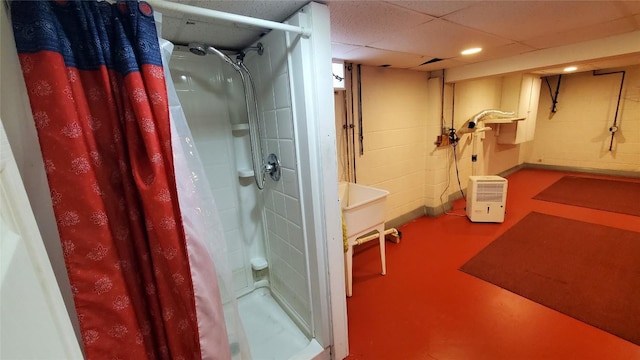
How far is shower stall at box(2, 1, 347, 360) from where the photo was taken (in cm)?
118

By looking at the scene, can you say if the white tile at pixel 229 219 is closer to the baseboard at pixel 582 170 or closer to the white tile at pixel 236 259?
the white tile at pixel 236 259

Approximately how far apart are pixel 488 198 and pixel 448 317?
186 centimetres

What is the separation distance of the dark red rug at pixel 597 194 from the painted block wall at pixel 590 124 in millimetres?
647

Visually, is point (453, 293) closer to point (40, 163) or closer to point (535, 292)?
point (535, 292)

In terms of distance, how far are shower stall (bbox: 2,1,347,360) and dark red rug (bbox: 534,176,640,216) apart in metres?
3.99

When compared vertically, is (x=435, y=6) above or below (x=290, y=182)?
above

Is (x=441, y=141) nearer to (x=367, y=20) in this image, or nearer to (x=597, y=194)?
(x=367, y=20)

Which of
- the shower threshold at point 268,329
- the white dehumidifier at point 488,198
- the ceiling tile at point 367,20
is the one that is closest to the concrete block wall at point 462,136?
the white dehumidifier at point 488,198

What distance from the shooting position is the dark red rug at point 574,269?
1.65 metres

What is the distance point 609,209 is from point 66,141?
5011mm

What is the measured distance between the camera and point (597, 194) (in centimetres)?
370

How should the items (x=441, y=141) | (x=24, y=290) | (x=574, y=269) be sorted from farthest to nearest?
(x=441, y=141) < (x=574, y=269) < (x=24, y=290)

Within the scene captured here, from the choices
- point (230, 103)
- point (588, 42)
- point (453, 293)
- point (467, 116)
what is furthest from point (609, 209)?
point (230, 103)

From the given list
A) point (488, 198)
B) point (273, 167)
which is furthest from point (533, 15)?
point (488, 198)
